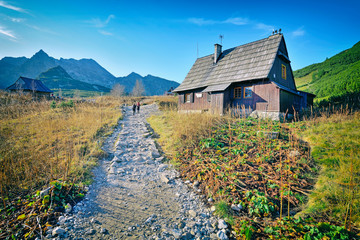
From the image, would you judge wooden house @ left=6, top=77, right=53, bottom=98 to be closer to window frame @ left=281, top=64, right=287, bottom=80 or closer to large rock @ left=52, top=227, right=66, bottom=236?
large rock @ left=52, top=227, right=66, bottom=236

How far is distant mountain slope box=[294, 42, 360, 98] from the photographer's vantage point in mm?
16531

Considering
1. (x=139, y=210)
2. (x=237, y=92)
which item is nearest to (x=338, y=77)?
(x=237, y=92)

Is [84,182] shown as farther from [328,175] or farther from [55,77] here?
[55,77]

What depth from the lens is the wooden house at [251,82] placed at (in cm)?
1300

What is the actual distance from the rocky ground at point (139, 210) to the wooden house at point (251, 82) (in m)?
7.73

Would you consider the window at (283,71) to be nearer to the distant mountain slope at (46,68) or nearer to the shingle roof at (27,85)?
the shingle roof at (27,85)

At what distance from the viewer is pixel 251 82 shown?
46.4 feet

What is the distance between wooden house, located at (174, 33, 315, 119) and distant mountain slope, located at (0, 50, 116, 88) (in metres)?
161

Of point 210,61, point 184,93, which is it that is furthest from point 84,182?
point 210,61

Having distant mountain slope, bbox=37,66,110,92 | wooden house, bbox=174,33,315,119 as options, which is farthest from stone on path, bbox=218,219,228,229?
distant mountain slope, bbox=37,66,110,92

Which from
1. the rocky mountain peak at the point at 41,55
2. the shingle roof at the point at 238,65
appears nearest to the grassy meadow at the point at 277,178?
the shingle roof at the point at 238,65

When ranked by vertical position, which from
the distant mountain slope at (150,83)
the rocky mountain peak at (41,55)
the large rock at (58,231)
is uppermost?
the rocky mountain peak at (41,55)

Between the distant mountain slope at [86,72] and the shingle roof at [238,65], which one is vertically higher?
the distant mountain slope at [86,72]

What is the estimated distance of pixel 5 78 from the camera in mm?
116688
